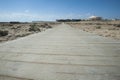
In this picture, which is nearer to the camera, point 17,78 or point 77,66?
point 17,78

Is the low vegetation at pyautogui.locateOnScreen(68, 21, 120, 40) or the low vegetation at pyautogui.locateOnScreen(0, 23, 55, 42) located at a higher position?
the low vegetation at pyautogui.locateOnScreen(0, 23, 55, 42)

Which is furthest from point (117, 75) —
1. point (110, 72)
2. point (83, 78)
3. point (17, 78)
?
point (17, 78)

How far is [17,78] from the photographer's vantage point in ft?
7.93

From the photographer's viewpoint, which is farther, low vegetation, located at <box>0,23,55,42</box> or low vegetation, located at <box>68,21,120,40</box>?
low vegetation, located at <box>68,21,120,40</box>

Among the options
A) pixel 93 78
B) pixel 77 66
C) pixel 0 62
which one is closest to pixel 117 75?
pixel 93 78

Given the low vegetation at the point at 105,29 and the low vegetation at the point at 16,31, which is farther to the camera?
the low vegetation at the point at 105,29

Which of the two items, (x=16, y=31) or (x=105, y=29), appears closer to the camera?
(x=16, y=31)

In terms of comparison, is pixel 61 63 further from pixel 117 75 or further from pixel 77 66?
pixel 117 75

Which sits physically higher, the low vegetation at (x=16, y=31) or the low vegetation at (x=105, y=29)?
the low vegetation at (x=16, y=31)

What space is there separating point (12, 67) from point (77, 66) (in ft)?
4.45

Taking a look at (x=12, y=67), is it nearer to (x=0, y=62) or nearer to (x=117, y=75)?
(x=0, y=62)

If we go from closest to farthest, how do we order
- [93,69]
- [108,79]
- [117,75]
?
[108,79] → [117,75] → [93,69]

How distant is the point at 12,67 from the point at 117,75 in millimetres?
2040

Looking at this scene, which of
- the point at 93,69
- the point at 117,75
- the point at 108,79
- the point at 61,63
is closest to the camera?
the point at 108,79
